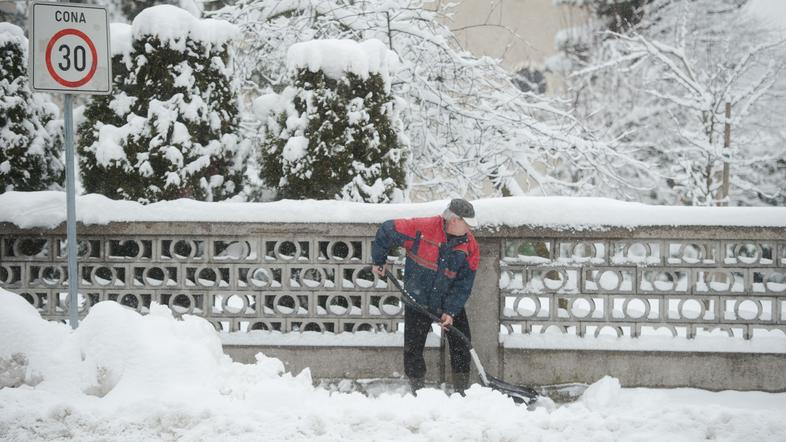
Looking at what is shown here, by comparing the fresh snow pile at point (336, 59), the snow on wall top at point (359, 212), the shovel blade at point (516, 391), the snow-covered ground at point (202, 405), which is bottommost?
the shovel blade at point (516, 391)

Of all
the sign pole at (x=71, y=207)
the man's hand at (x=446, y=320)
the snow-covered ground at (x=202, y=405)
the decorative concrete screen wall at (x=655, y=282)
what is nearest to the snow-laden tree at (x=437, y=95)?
the decorative concrete screen wall at (x=655, y=282)

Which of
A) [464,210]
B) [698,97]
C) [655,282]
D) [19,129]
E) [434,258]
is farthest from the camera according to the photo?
[698,97]

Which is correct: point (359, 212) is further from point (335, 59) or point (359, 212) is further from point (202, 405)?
point (202, 405)

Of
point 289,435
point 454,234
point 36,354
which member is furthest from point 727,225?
point 36,354

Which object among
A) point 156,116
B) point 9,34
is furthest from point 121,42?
point 9,34

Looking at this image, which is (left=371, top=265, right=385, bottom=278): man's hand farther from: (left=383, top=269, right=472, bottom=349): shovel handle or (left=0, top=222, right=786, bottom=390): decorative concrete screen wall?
(left=0, top=222, right=786, bottom=390): decorative concrete screen wall

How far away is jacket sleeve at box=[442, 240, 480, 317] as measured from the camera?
5.25 meters

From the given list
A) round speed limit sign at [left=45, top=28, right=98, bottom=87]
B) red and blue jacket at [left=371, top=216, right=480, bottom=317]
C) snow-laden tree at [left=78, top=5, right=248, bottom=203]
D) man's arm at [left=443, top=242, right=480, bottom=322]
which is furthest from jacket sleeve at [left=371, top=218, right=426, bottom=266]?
round speed limit sign at [left=45, top=28, right=98, bottom=87]

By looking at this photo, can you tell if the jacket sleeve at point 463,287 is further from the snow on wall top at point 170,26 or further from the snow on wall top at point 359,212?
the snow on wall top at point 170,26

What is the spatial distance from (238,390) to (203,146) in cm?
273

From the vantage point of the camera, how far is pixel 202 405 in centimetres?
406

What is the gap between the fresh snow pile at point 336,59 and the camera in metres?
6.13

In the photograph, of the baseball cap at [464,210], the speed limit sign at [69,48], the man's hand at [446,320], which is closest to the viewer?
the speed limit sign at [69,48]

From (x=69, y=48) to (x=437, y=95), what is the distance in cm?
505
